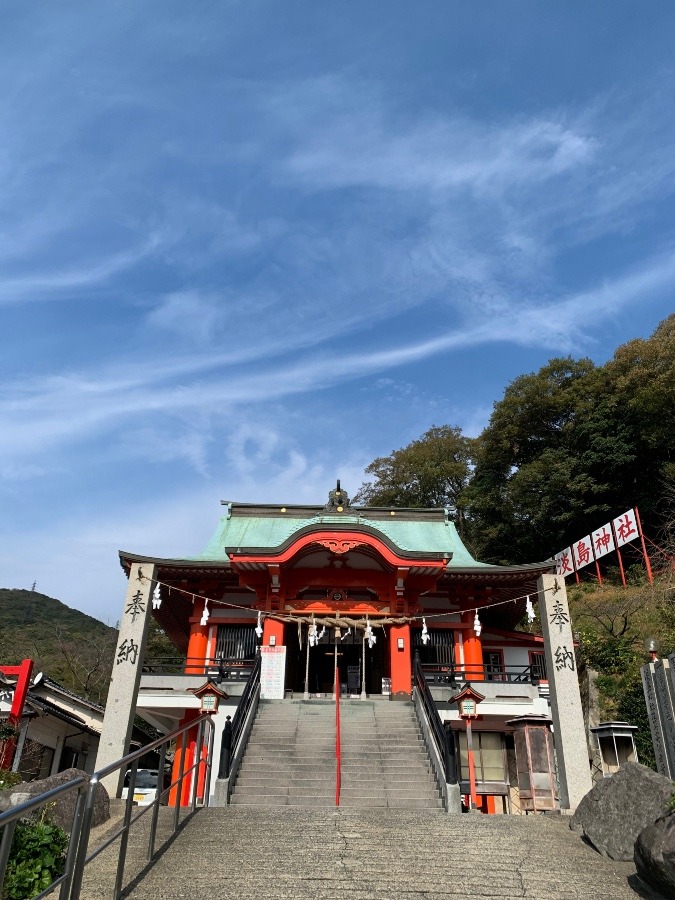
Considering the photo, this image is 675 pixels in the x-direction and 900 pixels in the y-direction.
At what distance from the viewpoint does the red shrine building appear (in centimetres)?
1536

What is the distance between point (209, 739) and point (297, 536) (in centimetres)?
573

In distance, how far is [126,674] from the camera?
11.6m

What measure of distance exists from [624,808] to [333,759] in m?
5.74

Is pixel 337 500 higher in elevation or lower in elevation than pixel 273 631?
higher

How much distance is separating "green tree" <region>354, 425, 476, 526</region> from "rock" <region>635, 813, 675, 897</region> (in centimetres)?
3511

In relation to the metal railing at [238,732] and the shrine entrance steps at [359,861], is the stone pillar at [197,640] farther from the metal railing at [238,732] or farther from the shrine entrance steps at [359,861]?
the shrine entrance steps at [359,861]

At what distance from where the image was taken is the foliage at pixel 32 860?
204 inches

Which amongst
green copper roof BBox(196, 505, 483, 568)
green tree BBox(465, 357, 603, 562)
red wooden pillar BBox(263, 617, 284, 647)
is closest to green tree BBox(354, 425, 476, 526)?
green tree BBox(465, 357, 603, 562)

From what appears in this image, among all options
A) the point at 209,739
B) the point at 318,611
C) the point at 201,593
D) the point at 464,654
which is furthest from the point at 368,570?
the point at 209,739

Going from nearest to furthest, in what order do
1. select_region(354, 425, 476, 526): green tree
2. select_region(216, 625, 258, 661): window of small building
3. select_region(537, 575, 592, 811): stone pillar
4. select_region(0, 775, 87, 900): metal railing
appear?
select_region(0, 775, 87, 900): metal railing < select_region(537, 575, 592, 811): stone pillar < select_region(216, 625, 258, 661): window of small building < select_region(354, 425, 476, 526): green tree

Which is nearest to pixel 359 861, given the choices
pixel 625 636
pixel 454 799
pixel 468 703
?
pixel 454 799

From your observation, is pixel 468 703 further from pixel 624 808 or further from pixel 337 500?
Answer: pixel 337 500

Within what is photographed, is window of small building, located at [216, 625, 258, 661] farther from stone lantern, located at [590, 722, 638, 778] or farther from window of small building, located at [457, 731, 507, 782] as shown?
stone lantern, located at [590, 722, 638, 778]

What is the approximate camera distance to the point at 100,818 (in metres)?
8.27
